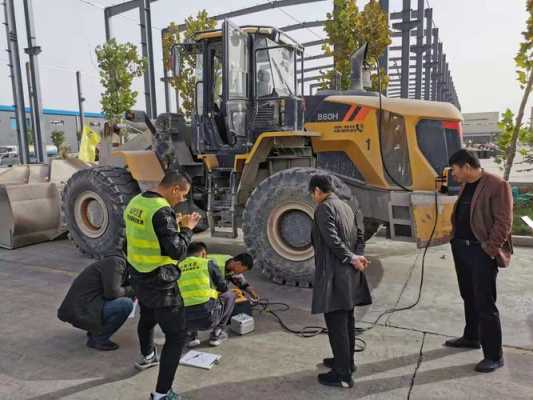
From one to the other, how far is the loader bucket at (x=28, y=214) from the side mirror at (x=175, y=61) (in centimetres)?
384

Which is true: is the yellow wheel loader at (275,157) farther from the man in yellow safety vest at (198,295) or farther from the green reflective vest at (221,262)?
the man in yellow safety vest at (198,295)

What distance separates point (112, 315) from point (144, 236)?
→ 1447 mm

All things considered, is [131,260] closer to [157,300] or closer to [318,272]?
[157,300]

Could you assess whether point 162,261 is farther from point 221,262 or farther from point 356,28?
point 356,28

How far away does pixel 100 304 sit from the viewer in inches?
157

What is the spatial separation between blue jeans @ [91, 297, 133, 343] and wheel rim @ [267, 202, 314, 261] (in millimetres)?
2163

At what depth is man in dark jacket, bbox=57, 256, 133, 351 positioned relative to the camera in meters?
3.97

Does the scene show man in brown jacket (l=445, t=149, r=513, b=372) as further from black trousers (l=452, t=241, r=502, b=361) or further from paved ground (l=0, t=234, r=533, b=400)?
paved ground (l=0, t=234, r=533, b=400)

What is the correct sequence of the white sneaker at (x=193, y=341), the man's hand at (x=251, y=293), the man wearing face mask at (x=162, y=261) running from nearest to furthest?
the man wearing face mask at (x=162, y=261) → the white sneaker at (x=193, y=341) → the man's hand at (x=251, y=293)

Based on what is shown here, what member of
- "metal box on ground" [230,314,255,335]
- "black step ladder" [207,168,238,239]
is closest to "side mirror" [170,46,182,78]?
"black step ladder" [207,168,238,239]

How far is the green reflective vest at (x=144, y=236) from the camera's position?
2.88m

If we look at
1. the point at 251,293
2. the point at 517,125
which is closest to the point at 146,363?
the point at 251,293

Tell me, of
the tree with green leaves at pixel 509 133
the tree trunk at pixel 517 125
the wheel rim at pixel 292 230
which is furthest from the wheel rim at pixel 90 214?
the tree with green leaves at pixel 509 133

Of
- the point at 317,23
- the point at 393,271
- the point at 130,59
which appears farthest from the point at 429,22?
the point at 393,271
